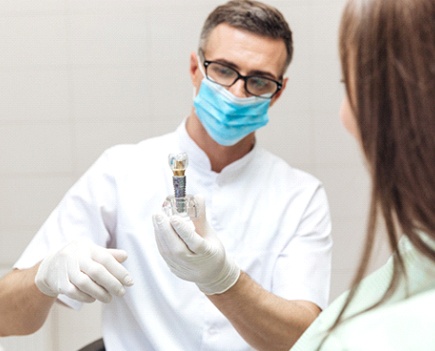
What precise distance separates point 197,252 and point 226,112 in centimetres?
48

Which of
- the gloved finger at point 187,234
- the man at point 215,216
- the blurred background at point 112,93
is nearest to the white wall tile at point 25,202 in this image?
the blurred background at point 112,93

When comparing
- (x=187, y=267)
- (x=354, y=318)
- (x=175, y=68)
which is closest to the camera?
(x=354, y=318)

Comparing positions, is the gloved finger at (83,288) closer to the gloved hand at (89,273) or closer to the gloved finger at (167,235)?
the gloved hand at (89,273)

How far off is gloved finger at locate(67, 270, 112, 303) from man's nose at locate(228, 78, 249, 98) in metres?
0.62

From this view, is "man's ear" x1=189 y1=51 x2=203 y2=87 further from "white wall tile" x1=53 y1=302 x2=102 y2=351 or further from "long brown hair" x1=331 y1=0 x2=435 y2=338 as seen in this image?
"long brown hair" x1=331 y1=0 x2=435 y2=338

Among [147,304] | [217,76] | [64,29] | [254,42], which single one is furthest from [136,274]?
[64,29]

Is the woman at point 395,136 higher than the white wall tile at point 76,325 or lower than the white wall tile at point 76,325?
higher

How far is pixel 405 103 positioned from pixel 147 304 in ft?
3.88

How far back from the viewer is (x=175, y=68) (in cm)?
257

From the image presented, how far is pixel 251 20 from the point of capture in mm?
1936

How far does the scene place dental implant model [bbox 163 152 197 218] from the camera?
1.39 metres

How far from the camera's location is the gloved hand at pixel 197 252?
150 centimetres

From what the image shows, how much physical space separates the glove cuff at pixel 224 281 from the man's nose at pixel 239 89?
50 cm

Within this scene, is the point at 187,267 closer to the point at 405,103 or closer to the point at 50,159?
the point at 405,103
